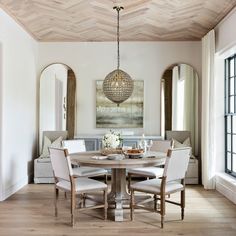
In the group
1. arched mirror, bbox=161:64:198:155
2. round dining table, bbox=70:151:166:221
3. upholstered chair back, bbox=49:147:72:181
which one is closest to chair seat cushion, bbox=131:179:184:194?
round dining table, bbox=70:151:166:221

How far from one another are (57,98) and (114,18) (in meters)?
2.23

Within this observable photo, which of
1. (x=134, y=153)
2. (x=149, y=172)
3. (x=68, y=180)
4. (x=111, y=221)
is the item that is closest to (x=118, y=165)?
(x=134, y=153)

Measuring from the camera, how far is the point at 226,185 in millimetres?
5477

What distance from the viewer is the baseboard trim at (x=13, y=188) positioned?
5.30m

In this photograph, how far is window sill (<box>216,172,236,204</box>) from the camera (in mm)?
5158

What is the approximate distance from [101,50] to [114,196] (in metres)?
3.38

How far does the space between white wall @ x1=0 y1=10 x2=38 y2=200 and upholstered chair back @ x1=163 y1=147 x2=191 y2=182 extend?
252cm

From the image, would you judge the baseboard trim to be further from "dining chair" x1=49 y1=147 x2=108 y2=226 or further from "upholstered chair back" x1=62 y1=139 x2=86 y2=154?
"dining chair" x1=49 y1=147 x2=108 y2=226

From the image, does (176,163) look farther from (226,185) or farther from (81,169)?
(226,185)

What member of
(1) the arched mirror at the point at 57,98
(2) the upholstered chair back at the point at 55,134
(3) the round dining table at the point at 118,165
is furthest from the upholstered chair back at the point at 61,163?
(1) the arched mirror at the point at 57,98

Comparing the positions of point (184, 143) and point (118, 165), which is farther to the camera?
point (184, 143)

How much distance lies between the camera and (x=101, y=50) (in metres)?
7.22

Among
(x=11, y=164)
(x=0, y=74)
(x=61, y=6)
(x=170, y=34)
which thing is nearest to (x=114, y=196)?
(x=11, y=164)

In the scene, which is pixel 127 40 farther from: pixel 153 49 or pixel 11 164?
pixel 11 164
